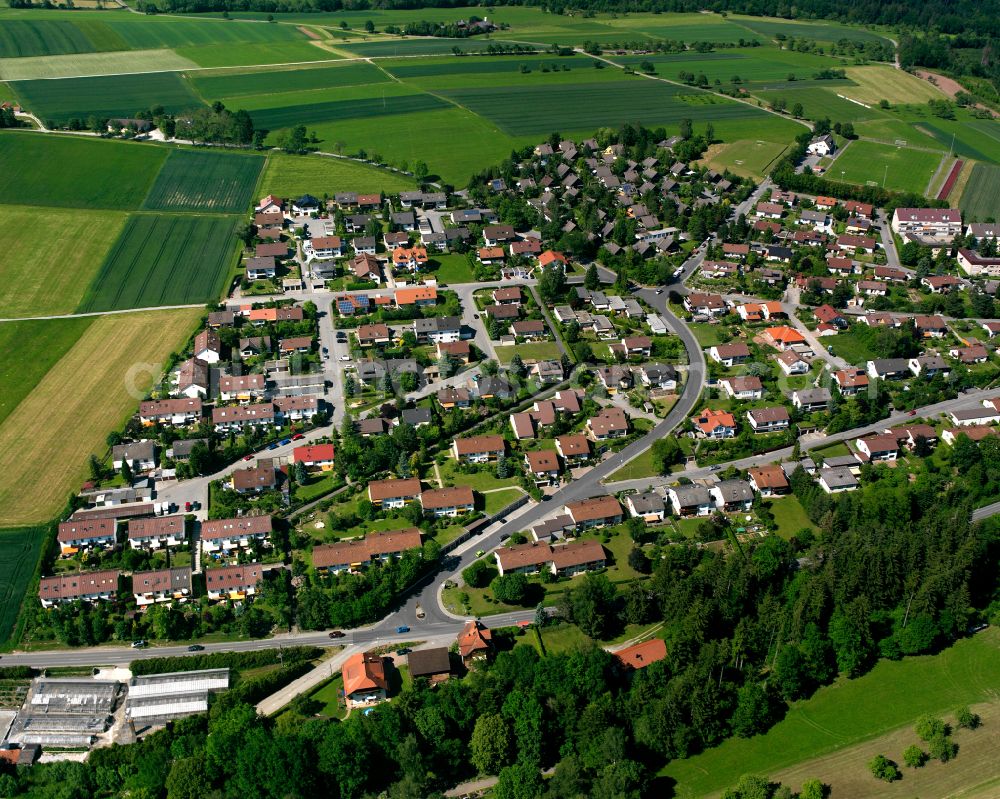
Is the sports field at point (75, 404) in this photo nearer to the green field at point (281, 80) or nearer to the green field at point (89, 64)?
the green field at point (281, 80)

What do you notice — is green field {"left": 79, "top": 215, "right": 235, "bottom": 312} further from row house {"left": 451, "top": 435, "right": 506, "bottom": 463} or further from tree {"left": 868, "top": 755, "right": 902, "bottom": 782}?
tree {"left": 868, "top": 755, "right": 902, "bottom": 782}

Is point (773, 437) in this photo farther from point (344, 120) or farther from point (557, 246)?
point (344, 120)

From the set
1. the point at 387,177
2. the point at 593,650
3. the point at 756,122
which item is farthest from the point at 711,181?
the point at 593,650

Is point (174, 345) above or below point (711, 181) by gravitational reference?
A: below

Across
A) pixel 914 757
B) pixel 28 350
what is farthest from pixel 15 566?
pixel 914 757

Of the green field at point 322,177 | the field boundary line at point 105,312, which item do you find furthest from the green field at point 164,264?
the green field at point 322,177
